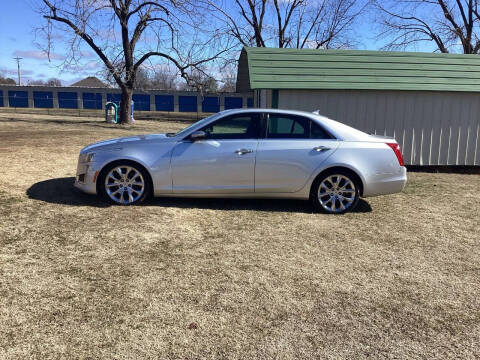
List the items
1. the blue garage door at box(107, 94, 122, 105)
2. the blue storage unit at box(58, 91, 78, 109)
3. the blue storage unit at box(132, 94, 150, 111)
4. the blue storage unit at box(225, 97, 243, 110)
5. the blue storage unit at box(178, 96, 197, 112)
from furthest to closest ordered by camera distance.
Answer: the blue garage door at box(107, 94, 122, 105)
the blue storage unit at box(58, 91, 78, 109)
the blue storage unit at box(178, 96, 197, 112)
the blue storage unit at box(132, 94, 150, 111)
the blue storage unit at box(225, 97, 243, 110)

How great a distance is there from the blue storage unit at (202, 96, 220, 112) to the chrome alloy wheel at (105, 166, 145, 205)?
52.8 meters

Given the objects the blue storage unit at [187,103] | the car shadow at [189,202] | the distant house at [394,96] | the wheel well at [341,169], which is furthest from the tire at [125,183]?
the blue storage unit at [187,103]

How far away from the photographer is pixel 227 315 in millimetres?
3242

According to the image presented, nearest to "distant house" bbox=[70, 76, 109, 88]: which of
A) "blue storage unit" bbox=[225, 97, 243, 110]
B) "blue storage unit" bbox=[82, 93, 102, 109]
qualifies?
"blue storage unit" bbox=[82, 93, 102, 109]

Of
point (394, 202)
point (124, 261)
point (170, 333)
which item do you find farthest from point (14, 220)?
point (394, 202)

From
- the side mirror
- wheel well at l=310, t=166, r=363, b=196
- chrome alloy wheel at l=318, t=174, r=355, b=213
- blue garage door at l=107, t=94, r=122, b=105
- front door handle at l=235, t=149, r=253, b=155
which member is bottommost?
chrome alloy wheel at l=318, t=174, r=355, b=213

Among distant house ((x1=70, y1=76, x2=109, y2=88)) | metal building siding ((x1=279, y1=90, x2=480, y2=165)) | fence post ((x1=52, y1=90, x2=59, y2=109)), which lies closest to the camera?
metal building siding ((x1=279, y1=90, x2=480, y2=165))

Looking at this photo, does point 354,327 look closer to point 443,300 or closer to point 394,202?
point 443,300

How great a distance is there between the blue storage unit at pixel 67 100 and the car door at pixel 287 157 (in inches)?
2361

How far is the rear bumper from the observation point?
20.4 feet

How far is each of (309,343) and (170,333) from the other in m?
A: 0.97

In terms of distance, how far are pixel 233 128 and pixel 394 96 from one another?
5688mm

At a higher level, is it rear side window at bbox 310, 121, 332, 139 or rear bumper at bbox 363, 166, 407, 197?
rear side window at bbox 310, 121, 332, 139

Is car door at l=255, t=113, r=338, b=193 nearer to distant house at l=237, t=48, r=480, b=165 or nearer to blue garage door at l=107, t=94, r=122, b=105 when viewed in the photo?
distant house at l=237, t=48, r=480, b=165
